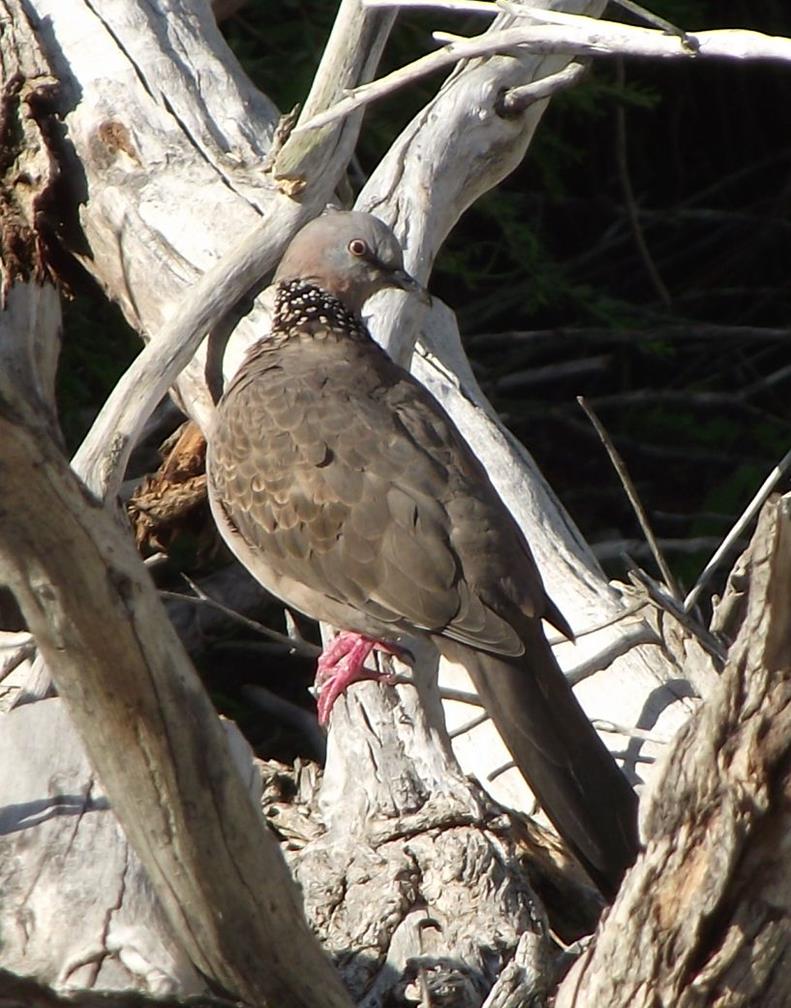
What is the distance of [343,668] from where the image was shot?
4059mm

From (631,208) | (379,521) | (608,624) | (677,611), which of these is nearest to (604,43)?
(677,611)

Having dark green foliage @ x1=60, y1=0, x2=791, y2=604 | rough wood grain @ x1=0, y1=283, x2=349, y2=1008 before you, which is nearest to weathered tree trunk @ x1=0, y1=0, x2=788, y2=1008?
rough wood grain @ x1=0, y1=283, x2=349, y2=1008

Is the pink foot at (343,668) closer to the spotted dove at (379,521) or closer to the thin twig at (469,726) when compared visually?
the spotted dove at (379,521)

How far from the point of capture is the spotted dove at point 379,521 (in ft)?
11.9

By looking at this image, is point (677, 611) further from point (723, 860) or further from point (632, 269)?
point (632, 269)

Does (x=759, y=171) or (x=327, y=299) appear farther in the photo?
(x=759, y=171)

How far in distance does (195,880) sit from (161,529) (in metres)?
2.45

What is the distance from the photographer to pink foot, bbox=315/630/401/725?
400 cm

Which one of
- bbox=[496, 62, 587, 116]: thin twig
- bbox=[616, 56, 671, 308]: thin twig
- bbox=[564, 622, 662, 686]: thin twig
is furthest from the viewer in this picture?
bbox=[616, 56, 671, 308]: thin twig

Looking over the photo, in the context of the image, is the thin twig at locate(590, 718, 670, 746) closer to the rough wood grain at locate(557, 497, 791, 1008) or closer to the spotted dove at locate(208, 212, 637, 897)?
the spotted dove at locate(208, 212, 637, 897)

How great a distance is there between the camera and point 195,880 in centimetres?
248

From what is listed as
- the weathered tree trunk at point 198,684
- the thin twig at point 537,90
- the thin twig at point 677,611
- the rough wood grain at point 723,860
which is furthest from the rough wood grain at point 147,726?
the thin twig at point 537,90

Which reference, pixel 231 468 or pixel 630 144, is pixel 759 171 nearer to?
pixel 630 144

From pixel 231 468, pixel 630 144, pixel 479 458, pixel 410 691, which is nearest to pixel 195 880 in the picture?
pixel 410 691
